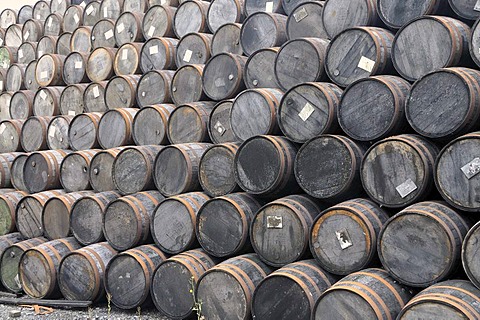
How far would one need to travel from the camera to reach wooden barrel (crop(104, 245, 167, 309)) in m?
5.46

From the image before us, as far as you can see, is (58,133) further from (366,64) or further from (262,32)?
(366,64)

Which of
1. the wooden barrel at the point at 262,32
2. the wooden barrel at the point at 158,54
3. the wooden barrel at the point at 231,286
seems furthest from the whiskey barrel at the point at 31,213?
the wooden barrel at the point at 262,32

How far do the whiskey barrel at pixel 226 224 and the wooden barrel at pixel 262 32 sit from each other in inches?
70.5

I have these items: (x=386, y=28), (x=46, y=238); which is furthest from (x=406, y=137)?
(x=46, y=238)

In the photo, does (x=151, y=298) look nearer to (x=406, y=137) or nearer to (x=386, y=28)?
(x=406, y=137)

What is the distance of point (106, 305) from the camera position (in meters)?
5.89

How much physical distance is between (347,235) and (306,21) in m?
2.47

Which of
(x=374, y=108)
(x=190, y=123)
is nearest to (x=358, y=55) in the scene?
(x=374, y=108)

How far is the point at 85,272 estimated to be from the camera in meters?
5.80

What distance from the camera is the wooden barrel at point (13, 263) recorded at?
21.3 ft

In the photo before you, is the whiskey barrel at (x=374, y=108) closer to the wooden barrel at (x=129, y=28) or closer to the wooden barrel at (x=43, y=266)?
the wooden barrel at (x=43, y=266)

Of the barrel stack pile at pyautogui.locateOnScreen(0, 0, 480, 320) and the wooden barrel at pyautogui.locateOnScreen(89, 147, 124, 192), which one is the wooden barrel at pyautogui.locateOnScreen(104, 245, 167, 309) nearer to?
the barrel stack pile at pyautogui.locateOnScreen(0, 0, 480, 320)

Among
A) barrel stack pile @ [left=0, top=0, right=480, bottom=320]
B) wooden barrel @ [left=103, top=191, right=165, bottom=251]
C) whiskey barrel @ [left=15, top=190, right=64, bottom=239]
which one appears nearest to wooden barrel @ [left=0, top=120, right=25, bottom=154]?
barrel stack pile @ [left=0, top=0, right=480, bottom=320]

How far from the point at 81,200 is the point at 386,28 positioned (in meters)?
3.59
